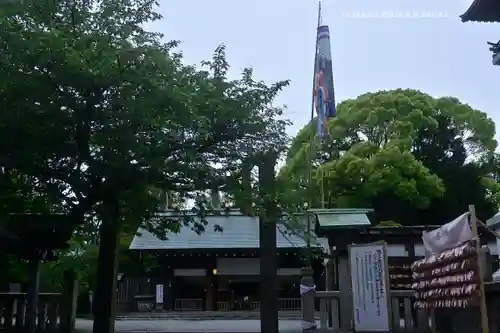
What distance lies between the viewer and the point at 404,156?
2623cm

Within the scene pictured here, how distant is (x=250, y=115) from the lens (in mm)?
8562

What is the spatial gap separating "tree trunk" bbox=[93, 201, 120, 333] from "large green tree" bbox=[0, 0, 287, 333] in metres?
0.02

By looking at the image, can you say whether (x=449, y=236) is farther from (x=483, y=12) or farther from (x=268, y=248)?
(x=483, y=12)

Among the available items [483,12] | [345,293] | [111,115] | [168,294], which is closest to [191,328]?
[345,293]

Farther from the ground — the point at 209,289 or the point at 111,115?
the point at 111,115

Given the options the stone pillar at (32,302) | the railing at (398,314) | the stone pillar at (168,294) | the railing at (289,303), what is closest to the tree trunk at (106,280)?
the stone pillar at (32,302)

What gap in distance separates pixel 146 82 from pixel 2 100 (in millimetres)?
2058

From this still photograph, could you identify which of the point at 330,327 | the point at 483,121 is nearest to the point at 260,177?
the point at 330,327

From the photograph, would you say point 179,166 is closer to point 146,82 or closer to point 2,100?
point 146,82

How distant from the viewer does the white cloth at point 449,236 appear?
7.28m

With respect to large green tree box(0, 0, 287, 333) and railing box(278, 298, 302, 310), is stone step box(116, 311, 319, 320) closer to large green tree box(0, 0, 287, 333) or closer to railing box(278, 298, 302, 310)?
railing box(278, 298, 302, 310)

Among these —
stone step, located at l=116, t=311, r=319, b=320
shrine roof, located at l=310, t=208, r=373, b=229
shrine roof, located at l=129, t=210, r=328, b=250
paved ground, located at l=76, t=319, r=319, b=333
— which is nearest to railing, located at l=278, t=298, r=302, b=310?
stone step, located at l=116, t=311, r=319, b=320

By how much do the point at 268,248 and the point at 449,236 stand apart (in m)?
3.05

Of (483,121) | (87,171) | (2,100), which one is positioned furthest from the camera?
(483,121)
